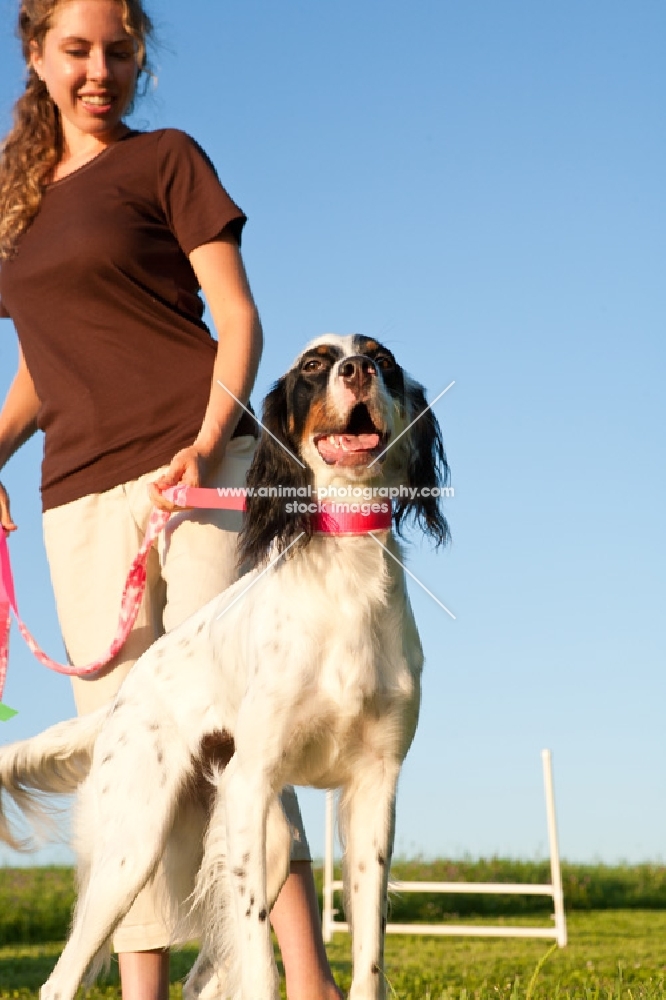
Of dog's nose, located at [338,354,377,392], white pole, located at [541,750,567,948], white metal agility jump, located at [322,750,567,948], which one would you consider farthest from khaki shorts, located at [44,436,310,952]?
white pole, located at [541,750,567,948]

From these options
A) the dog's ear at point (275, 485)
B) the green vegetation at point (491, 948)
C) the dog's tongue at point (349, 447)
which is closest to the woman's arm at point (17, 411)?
the dog's ear at point (275, 485)

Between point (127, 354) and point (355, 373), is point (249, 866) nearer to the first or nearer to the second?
point (355, 373)

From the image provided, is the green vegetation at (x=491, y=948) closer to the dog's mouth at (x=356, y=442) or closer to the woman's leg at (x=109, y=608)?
the woman's leg at (x=109, y=608)

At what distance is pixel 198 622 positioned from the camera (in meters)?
3.09

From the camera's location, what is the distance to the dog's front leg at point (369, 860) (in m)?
2.75

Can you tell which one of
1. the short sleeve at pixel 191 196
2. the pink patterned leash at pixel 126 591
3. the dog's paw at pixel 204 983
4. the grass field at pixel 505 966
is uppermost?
the short sleeve at pixel 191 196

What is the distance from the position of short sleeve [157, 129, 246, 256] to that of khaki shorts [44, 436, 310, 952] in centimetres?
64

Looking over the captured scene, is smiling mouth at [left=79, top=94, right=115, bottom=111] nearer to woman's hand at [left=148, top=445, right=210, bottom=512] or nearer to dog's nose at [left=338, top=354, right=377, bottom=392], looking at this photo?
woman's hand at [left=148, top=445, right=210, bottom=512]

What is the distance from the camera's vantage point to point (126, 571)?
11.1 feet

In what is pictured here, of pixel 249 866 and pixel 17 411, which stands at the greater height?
pixel 17 411

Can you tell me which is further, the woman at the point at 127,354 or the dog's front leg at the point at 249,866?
the woman at the point at 127,354

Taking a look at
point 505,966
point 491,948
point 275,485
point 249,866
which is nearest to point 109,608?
point 275,485

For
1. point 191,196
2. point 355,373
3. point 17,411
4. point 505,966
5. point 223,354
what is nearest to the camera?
point 355,373

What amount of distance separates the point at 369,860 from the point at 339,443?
1.06 m
